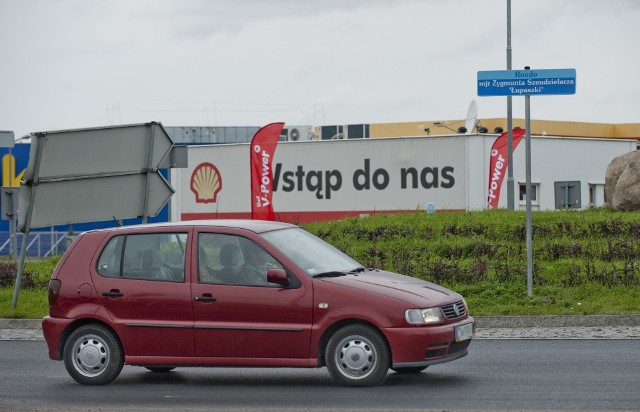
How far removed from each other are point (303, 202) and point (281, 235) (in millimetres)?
35316

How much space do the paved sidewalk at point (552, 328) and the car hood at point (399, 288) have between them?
15.1 ft

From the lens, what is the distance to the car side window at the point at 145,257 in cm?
1099

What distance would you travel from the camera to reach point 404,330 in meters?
10.1

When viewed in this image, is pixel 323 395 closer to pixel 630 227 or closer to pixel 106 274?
pixel 106 274

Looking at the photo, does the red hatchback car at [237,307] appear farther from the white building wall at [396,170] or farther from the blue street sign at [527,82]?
the white building wall at [396,170]

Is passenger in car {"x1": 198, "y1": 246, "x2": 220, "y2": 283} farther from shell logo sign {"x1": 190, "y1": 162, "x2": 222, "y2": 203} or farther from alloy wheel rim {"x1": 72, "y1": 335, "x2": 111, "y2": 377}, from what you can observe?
shell logo sign {"x1": 190, "y1": 162, "x2": 222, "y2": 203}

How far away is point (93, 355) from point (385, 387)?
2745mm

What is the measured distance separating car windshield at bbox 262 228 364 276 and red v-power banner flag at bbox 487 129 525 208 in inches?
1110

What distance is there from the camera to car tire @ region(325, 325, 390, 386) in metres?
10.2

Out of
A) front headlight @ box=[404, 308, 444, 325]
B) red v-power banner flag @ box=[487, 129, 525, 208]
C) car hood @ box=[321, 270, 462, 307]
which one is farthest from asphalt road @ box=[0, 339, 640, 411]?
red v-power banner flag @ box=[487, 129, 525, 208]

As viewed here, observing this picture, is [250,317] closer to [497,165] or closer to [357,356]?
[357,356]

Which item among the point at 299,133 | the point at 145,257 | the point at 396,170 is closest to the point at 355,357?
the point at 145,257

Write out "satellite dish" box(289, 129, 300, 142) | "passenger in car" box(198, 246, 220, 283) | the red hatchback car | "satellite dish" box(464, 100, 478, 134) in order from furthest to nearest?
1. "satellite dish" box(289, 129, 300, 142)
2. "satellite dish" box(464, 100, 478, 134)
3. "passenger in car" box(198, 246, 220, 283)
4. the red hatchback car

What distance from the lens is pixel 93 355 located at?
11070 mm
